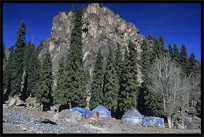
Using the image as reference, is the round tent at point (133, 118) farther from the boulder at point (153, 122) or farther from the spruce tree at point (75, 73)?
the spruce tree at point (75, 73)

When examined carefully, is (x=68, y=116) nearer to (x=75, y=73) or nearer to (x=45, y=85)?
(x=75, y=73)

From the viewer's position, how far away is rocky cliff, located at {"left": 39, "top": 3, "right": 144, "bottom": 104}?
70.9m

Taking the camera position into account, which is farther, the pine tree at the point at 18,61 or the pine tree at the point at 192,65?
the pine tree at the point at 192,65

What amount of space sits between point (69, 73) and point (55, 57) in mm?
51523

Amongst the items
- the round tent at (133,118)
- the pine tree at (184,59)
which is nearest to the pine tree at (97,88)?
the round tent at (133,118)

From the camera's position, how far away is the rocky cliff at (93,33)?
233 ft

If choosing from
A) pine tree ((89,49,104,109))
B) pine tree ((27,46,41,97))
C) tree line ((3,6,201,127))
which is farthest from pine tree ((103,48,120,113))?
pine tree ((27,46,41,97))

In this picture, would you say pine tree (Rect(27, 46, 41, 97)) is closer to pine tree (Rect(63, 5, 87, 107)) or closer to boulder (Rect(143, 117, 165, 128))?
pine tree (Rect(63, 5, 87, 107))

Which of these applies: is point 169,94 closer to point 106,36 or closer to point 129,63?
point 129,63

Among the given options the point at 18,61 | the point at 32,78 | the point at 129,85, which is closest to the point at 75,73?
the point at 129,85

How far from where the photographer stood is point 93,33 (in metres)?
75.9

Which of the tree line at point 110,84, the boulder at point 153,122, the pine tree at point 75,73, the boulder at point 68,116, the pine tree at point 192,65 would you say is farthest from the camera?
the pine tree at point 192,65

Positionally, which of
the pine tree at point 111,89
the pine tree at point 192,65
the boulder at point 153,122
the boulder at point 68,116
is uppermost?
the pine tree at point 192,65

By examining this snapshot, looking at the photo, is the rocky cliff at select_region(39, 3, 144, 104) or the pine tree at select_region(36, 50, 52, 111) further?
the rocky cliff at select_region(39, 3, 144, 104)
